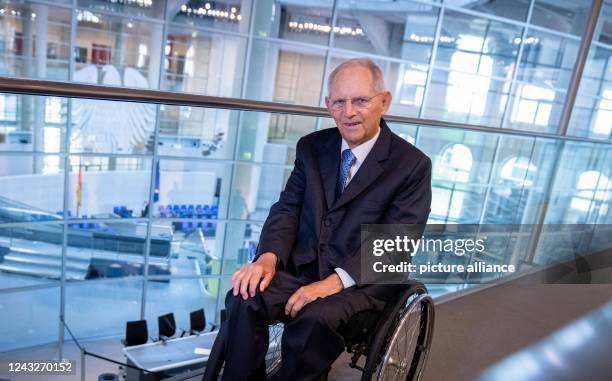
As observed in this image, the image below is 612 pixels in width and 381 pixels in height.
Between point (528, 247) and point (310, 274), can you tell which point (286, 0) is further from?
point (310, 274)

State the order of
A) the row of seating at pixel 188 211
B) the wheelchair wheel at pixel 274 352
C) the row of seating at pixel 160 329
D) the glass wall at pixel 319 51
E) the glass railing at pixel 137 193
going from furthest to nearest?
the row of seating at pixel 188 211, the glass wall at pixel 319 51, the glass railing at pixel 137 193, the row of seating at pixel 160 329, the wheelchair wheel at pixel 274 352

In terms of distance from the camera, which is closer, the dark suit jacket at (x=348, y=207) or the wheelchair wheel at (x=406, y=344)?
the wheelchair wheel at (x=406, y=344)

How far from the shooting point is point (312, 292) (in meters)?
1.39

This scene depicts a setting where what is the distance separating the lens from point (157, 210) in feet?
32.4

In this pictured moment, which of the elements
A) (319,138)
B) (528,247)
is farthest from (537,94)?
(319,138)

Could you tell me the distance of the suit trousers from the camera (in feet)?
4.29

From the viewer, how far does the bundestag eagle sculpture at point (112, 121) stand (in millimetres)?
8773

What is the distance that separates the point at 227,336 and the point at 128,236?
8.97m

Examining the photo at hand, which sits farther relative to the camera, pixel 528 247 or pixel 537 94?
pixel 537 94

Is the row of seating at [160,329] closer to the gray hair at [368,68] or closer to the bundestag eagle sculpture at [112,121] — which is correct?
the bundestag eagle sculpture at [112,121]

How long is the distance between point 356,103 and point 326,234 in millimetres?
397

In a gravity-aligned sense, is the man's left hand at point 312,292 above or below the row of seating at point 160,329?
above

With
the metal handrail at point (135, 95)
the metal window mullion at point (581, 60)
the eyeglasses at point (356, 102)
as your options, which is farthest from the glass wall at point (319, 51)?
the eyeglasses at point (356, 102)

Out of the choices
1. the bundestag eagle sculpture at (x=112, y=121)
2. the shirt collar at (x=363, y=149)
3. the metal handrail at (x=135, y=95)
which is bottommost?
the bundestag eagle sculpture at (x=112, y=121)
